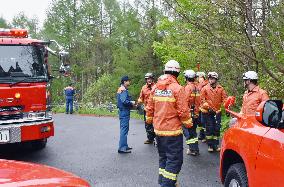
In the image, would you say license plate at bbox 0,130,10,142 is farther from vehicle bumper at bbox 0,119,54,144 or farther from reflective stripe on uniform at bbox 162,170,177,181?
reflective stripe on uniform at bbox 162,170,177,181

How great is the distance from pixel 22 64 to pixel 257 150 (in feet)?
21.4

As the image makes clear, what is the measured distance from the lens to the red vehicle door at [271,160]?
385 cm

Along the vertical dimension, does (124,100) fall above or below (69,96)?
above

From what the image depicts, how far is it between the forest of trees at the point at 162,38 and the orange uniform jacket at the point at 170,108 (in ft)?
7.85

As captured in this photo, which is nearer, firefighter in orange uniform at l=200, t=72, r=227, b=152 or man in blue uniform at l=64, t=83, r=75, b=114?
firefighter in orange uniform at l=200, t=72, r=227, b=152

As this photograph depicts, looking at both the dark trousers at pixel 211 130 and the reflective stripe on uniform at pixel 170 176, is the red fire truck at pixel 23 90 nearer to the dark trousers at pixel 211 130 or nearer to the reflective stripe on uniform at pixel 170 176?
the dark trousers at pixel 211 130

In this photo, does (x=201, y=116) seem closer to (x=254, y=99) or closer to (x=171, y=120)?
(x=254, y=99)

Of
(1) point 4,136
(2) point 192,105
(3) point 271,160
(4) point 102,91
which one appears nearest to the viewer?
(3) point 271,160

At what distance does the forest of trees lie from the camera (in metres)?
8.91

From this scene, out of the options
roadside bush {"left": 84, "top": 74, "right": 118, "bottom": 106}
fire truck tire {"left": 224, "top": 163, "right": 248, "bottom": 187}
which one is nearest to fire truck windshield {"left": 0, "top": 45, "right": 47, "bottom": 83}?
fire truck tire {"left": 224, "top": 163, "right": 248, "bottom": 187}

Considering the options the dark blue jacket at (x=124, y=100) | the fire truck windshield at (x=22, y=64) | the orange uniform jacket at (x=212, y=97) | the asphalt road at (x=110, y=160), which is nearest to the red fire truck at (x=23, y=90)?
the fire truck windshield at (x=22, y=64)

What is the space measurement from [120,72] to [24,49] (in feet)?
86.1

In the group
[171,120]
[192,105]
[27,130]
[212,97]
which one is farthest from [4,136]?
[212,97]

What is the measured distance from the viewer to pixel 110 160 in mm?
9641
